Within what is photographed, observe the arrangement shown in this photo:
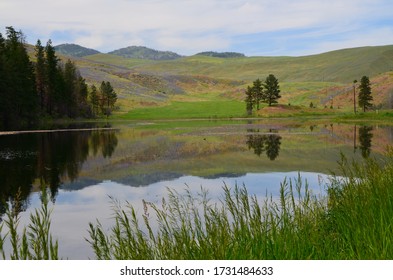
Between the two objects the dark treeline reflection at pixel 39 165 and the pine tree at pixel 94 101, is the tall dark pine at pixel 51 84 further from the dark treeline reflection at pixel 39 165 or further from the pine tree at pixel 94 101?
the dark treeline reflection at pixel 39 165

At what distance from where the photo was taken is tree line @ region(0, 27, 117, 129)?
77.3 m

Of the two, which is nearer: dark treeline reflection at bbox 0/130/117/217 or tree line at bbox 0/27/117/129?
dark treeline reflection at bbox 0/130/117/217

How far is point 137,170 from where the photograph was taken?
27750mm

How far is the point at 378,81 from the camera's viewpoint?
138625mm

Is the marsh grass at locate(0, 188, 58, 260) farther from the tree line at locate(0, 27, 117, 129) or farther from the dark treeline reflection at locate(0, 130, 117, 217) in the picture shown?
the tree line at locate(0, 27, 117, 129)

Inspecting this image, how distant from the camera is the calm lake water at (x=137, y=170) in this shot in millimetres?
16922

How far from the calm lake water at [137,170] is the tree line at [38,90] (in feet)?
122

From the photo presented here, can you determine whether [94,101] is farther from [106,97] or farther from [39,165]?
[39,165]

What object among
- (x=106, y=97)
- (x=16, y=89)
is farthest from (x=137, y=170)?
(x=106, y=97)

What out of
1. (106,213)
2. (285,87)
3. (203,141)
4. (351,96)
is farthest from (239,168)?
(285,87)

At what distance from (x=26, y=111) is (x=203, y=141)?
161 feet

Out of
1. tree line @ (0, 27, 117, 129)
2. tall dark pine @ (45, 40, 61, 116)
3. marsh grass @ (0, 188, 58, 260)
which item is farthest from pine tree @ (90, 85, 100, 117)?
marsh grass @ (0, 188, 58, 260)

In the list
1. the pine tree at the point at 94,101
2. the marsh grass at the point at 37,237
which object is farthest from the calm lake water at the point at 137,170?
the pine tree at the point at 94,101

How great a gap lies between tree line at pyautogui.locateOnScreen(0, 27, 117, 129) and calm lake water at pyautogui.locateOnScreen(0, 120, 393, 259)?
37.1 meters
